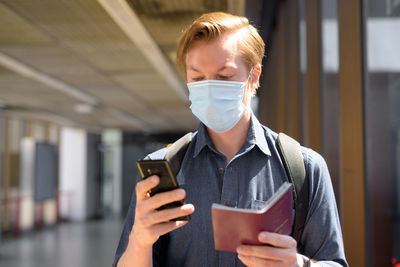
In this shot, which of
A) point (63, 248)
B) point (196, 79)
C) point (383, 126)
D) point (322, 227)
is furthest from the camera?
point (63, 248)

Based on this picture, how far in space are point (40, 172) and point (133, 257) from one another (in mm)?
13008

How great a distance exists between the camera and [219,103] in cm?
150

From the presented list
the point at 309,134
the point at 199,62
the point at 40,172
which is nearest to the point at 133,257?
the point at 199,62

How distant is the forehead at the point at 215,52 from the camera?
1.35 meters

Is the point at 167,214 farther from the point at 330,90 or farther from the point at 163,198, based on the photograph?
the point at 330,90

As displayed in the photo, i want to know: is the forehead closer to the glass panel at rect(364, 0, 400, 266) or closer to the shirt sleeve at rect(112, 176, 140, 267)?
the shirt sleeve at rect(112, 176, 140, 267)

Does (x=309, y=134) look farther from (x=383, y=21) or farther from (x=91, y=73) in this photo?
(x=91, y=73)

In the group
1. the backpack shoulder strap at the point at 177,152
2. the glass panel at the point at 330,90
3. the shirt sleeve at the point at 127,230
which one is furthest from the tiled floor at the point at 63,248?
the backpack shoulder strap at the point at 177,152

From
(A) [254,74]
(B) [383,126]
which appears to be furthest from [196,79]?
(B) [383,126]

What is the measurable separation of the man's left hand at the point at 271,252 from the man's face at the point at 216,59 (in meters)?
0.56

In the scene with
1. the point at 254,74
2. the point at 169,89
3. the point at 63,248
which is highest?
the point at 169,89

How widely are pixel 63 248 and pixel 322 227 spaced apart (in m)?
10.4

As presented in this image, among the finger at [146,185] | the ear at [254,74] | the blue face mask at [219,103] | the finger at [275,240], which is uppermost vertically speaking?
the ear at [254,74]

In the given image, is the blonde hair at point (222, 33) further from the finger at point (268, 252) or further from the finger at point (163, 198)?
the finger at point (268, 252)
